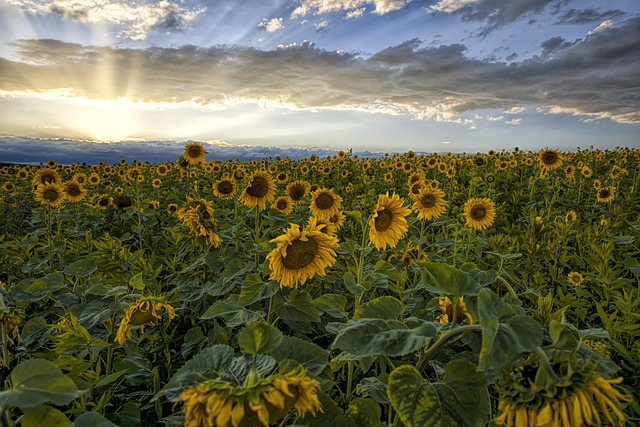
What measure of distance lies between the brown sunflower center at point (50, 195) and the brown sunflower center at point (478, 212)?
563cm

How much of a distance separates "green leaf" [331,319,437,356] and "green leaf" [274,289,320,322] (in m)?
0.85

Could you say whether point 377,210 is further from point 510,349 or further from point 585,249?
point 585,249

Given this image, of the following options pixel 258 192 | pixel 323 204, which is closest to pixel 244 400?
pixel 258 192

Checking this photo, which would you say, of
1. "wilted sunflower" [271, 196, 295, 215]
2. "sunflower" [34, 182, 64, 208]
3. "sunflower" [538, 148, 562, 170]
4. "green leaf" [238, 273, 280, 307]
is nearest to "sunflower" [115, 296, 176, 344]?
"green leaf" [238, 273, 280, 307]

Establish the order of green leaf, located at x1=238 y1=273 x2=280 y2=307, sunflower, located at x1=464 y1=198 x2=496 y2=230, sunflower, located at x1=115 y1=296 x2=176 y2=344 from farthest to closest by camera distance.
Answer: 1. sunflower, located at x1=464 y1=198 x2=496 y2=230
2. sunflower, located at x1=115 y1=296 x2=176 y2=344
3. green leaf, located at x1=238 y1=273 x2=280 y2=307

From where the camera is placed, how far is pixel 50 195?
17.7 feet

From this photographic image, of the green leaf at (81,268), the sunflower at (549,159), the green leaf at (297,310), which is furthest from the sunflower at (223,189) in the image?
the sunflower at (549,159)

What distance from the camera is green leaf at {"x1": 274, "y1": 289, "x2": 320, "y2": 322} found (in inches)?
66.2

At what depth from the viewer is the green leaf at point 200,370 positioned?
2.66 feet

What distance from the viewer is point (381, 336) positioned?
0.82 m

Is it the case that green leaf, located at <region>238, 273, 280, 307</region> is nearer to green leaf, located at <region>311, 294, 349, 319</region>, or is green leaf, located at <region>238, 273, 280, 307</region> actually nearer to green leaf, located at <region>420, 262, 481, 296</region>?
green leaf, located at <region>311, 294, 349, 319</region>

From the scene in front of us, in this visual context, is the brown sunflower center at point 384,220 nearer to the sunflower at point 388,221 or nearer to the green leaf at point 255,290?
the sunflower at point 388,221

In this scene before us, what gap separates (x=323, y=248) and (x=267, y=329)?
45.2 inches

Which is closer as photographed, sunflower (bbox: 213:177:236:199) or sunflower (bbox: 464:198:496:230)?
sunflower (bbox: 464:198:496:230)
